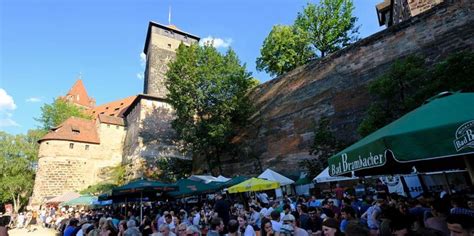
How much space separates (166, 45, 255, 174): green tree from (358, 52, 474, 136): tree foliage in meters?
10.3

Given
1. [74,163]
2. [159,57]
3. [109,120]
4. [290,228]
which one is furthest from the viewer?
[159,57]

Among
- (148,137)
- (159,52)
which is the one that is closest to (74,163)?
(148,137)

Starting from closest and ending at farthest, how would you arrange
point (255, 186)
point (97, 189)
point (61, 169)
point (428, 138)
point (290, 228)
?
point (428, 138)
point (290, 228)
point (255, 186)
point (97, 189)
point (61, 169)

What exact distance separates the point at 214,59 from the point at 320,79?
8.16 metres

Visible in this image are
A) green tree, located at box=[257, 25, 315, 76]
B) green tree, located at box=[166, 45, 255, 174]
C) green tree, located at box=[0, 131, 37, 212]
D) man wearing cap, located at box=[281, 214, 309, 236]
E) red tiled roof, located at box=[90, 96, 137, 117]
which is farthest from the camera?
red tiled roof, located at box=[90, 96, 137, 117]

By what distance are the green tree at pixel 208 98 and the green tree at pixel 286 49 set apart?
7.23 metres

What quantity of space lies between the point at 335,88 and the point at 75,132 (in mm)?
29598

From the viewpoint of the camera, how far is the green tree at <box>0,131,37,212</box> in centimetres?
3369

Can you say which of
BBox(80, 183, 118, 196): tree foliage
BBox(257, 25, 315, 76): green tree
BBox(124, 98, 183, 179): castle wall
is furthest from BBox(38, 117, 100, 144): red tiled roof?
BBox(257, 25, 315, 76): green tree

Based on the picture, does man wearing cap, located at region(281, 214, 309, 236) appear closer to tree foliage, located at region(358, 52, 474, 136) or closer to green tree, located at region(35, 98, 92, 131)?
tree foliage, located at region(358, 52, 474, 136)

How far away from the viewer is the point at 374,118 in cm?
1196

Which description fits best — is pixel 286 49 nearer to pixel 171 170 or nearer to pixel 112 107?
pixel 171 170

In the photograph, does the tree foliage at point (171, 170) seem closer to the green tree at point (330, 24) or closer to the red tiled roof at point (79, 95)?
the green tree at point (330, 24)

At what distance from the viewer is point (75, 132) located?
3397cm
